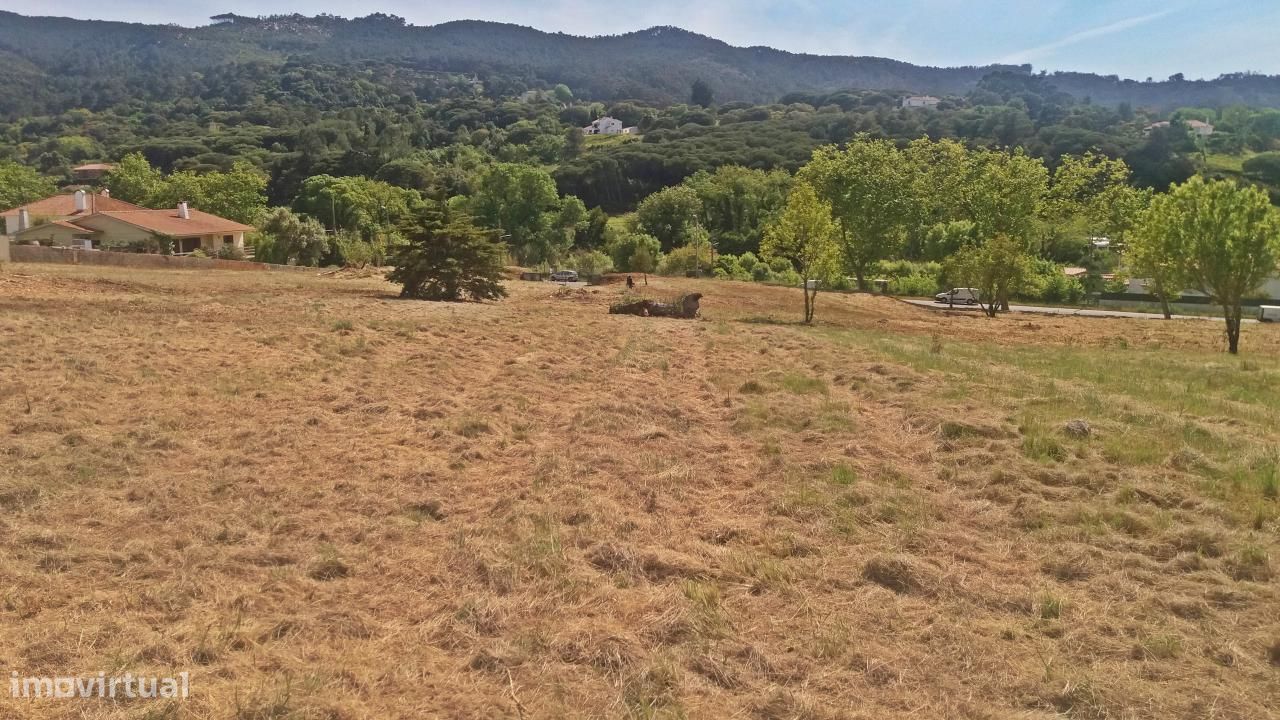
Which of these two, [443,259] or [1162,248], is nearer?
[1162,248]

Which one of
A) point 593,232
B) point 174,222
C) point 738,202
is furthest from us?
point 593,232

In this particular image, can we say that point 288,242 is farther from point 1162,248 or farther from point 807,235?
point 1162,248

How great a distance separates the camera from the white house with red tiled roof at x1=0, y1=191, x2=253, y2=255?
4988 centimetres

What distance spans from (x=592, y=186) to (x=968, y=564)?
112 meters

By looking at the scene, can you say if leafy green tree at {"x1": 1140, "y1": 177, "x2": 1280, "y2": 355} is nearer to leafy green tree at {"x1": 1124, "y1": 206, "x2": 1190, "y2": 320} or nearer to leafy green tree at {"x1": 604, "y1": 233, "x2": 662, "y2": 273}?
leafy green tree at {"x1": 1124, "y1": 206, "x2": 1190, "y2": 320}

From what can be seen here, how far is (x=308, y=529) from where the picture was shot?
22.2 feet

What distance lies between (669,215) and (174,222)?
149 feet

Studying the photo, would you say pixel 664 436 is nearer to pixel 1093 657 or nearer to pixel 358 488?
pixel 358 488

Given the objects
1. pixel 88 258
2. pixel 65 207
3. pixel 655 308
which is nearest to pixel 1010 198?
pixel 655 308

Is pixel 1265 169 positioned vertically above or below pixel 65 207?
above

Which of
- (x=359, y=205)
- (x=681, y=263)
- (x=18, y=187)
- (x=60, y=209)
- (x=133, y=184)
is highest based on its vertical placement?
(x=133, y=184)

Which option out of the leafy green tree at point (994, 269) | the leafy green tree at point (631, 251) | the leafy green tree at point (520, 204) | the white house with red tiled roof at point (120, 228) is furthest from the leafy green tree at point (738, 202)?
the white house with red tiled roof at point (120, 228)

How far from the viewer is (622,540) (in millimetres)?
6641

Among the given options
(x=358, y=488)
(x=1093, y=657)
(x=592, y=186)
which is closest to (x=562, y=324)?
(x=358, y=488)
